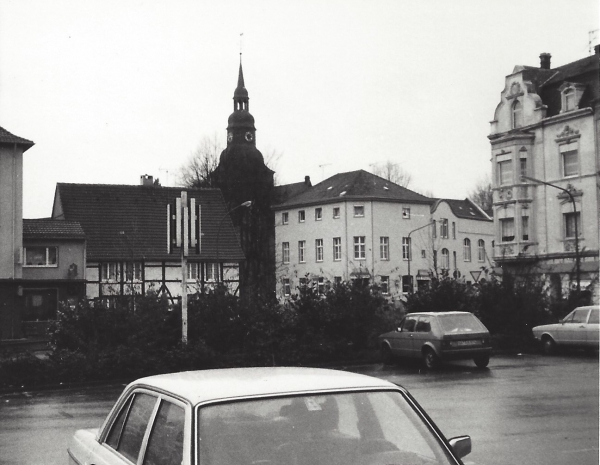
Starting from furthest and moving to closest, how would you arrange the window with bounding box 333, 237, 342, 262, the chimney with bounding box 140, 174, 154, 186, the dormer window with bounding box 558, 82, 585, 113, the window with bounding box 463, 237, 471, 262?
the window with bounding box 463, 237, 471, 262, the window with bounding box 333, 237, 342, 262, the chimney with bounding box 140, 174, 154, 186, the dormer window with bounding box 558, 82, 585, 113

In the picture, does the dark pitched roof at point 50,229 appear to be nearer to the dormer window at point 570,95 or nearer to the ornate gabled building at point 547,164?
the ornate gabled building at point 547,164

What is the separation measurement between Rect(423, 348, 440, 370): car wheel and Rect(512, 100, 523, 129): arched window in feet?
107

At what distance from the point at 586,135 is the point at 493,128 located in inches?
293

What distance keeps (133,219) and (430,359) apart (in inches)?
1493

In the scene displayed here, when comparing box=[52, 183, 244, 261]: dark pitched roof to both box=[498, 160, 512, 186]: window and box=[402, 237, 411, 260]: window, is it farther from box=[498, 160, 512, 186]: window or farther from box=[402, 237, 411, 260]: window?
box=[402, 237, 411, 260]: window

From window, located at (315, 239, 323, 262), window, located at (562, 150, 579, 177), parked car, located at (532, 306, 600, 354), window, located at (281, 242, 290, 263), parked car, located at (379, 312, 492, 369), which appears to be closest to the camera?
parked car, located at (379, 312, 492, 369)

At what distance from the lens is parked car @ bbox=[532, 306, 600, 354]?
78.3 ft

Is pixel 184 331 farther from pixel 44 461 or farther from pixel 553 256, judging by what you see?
pixel 553 256

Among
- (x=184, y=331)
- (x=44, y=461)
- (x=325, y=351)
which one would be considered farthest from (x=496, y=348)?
(x=44, y=461)

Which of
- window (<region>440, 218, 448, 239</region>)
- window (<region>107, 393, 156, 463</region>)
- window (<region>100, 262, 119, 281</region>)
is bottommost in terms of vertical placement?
window (<region>107, 393, 156, 463</region>)

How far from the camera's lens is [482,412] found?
1252 cm

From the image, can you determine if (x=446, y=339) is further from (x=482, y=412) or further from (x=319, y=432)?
(x=319, y=432)

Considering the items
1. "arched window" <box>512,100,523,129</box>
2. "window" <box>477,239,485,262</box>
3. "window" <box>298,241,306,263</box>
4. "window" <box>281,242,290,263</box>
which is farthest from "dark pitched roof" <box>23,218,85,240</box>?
"window" <box>477,239,485,262</box>

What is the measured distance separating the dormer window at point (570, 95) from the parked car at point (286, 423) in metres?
46.0
